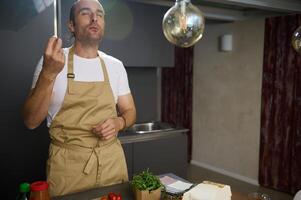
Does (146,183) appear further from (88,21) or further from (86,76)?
(88,21)

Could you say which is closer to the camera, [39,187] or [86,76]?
[39,187]

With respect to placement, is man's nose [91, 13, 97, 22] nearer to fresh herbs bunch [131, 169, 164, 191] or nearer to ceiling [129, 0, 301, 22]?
fresh herbs bunch [131, 169, 164, 191]

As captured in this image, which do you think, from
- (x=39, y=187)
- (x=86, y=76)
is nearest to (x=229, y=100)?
(x=86, y=76)

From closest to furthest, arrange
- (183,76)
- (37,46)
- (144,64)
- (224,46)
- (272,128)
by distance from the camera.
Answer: (37,46), (144,64), (272,128), (224,46), (183,76)

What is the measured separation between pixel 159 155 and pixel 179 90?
199cm

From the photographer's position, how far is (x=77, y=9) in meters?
1.60

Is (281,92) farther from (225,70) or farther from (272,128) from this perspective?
(225,70)

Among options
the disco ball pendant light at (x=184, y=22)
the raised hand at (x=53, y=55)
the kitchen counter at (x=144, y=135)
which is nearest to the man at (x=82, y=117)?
the raised hand at (x=53, y=55)

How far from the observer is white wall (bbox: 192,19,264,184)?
402cm

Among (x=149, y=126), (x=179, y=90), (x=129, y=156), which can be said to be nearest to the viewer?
(x=129, y=156)

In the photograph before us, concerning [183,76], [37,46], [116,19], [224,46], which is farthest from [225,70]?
[37,46]

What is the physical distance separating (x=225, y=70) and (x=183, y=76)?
0.81 m

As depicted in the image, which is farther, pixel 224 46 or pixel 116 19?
pixel 224 46

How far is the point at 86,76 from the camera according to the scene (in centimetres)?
163
